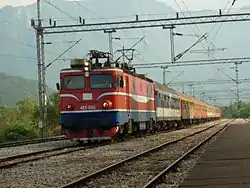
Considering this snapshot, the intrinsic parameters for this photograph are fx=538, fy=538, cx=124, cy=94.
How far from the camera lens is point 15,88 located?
17988 centimetres

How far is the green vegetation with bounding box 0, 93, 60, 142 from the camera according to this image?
3984 centimetres

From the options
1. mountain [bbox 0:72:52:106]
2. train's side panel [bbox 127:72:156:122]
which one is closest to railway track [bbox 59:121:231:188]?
train's side panel [bbox 127:72:156:122]

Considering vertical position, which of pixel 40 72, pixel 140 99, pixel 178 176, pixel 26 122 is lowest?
pixel 178 176

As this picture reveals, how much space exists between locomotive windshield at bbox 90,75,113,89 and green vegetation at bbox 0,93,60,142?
16.8 m

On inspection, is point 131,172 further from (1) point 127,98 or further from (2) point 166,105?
(2) point 166,105

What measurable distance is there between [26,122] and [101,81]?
22.3 metres

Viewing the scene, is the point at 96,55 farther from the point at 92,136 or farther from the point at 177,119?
the point at 177,119

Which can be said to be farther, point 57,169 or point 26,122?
point 26,122

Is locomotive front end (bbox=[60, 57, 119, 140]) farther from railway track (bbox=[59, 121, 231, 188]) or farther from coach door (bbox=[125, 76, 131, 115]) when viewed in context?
railway track (bbox=[59, 121, 231, 188])

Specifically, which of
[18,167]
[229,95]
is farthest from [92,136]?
[229,95]

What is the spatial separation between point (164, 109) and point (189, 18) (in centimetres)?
711

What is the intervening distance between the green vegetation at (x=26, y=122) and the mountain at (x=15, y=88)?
344 feet

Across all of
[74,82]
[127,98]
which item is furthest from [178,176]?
[127,98]

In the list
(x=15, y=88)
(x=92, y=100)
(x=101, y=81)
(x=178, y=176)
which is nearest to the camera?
(x=178, y=176)
